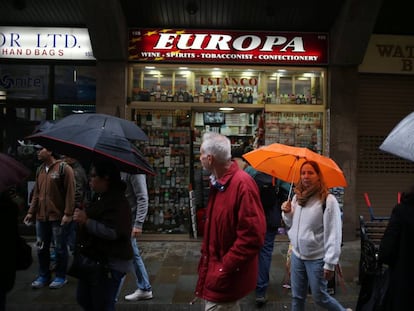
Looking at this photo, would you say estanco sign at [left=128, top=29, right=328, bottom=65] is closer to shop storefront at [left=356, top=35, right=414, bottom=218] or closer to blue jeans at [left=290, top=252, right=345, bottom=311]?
shop storefront at [left=356, top=35, right=414, bottom=218]

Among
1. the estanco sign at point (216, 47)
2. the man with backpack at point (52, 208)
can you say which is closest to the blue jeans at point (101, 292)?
the man with backpack at point (52, 208)

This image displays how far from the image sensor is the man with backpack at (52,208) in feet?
20.1

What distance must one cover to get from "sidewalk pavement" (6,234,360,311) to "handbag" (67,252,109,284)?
194 centimetres

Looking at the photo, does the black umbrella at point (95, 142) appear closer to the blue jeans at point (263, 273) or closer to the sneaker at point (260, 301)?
the blue jeans at point (263, 273)

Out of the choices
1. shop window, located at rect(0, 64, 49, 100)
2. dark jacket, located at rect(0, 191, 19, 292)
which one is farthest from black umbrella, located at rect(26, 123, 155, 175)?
shop window, located at rect(0, 64, 49, 100)

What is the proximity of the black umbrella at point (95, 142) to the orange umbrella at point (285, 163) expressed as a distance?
1362 mm

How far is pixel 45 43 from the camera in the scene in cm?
908

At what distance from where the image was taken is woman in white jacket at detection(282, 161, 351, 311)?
413 cm

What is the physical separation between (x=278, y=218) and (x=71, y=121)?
300 cm

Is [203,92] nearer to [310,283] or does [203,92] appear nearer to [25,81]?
[25,81]

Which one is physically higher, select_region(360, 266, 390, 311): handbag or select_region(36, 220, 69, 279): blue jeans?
select_region(360, 266, 390, 311): handbag

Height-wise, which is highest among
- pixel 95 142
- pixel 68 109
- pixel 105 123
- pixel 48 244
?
pixel 68 109

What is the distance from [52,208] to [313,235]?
3.59m

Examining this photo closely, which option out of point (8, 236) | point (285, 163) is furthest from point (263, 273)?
point (8, 236)
